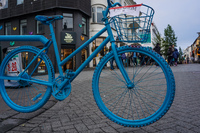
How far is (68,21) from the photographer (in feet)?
55.8

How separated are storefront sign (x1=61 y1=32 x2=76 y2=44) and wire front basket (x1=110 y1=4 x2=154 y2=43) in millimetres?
15012

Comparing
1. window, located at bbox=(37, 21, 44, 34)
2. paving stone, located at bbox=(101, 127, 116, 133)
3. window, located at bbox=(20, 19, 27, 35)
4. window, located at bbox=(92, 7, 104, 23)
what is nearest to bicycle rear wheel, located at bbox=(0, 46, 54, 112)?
paving stone, located at bbox=(101, 127, 116, 133)

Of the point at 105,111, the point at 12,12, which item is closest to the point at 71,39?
the point at 12,12

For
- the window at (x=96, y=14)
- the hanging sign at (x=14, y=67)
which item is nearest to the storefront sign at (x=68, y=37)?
the window at (x=96, y=14)

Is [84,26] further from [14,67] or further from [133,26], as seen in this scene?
[133,26]

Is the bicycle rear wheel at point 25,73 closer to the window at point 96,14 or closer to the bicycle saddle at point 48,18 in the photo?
the bicycle saddle at point 48,18

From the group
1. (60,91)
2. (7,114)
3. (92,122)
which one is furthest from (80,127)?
(7,114)

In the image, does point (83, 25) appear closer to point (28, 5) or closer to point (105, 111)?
point (28, 5)

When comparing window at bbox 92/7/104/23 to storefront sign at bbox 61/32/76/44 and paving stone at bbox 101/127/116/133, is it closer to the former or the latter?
storefront sign at bbox 61/32/76/44

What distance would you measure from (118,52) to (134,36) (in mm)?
302

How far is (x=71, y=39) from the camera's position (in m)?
16.5

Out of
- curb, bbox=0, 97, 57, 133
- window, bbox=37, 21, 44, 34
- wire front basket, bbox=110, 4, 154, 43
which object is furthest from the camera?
window, bbox=37, 21, 44, 34

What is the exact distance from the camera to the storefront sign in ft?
53.3

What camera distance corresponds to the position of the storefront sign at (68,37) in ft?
53.3
